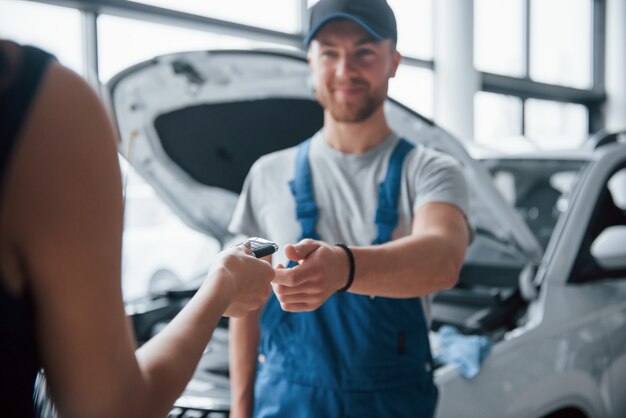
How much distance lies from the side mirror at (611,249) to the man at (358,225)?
960 millimetres

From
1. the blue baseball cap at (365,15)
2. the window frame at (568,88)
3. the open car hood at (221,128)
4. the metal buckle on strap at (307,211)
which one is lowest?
the metal buckle on strap at (307,211)

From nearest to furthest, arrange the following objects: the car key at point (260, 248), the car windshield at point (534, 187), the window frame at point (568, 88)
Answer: the car key at point (260, 248) < the car windshield at point (534, 187) < the window frame at point (568, 88)

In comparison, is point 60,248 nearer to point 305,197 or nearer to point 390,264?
point 390,264

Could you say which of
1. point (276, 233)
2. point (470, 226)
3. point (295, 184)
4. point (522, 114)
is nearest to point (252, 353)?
point (276, 233)

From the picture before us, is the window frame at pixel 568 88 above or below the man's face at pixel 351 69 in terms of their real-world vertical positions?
above

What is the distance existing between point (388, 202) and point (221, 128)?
0.66 meters

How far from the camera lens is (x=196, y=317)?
2.10 ft

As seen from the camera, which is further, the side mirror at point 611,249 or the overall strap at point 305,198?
the side mirror at point 611,249

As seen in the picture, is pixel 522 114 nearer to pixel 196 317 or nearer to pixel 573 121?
pixel 573 121

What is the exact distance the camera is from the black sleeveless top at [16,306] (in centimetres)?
43

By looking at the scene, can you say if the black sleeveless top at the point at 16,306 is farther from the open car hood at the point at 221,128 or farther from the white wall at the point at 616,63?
the white wall at the point at 616,63

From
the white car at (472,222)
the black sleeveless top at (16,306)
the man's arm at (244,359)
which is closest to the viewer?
the black sleeveless top at (16,306)

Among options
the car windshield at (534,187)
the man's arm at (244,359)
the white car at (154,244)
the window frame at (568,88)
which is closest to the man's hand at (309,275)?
the man's arm at (244,359)

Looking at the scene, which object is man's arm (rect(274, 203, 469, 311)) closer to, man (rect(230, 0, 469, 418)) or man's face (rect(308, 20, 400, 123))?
man (rect(230, 0, 469, 418))
